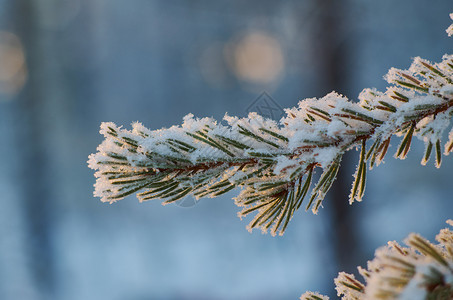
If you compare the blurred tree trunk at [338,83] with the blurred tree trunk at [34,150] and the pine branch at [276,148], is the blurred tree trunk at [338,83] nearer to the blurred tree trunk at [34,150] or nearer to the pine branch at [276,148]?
the pine branch at [276,148]

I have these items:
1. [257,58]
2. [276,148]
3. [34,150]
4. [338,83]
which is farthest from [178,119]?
[276,148]

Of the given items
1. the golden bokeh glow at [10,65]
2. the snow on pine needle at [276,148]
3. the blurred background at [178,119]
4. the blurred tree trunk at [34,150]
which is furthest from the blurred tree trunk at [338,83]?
the golden bokeh glow at [10,65]

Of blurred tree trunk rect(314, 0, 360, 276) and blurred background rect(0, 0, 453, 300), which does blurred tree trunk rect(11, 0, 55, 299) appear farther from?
blurred tree trunk rect(314, 0, 360, 276)

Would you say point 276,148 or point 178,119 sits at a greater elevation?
point 178,119

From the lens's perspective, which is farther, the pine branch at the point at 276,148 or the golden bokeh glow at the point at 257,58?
the golden bokeh glow at the point at 257,58

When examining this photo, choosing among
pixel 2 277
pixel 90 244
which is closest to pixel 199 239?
pixel 90 244

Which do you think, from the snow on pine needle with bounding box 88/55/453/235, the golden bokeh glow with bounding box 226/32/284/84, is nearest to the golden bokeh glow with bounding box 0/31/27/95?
the golden bokeh glow with bounding box 226/32/284/84

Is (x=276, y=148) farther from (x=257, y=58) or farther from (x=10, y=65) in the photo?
(x=10, y=65)
